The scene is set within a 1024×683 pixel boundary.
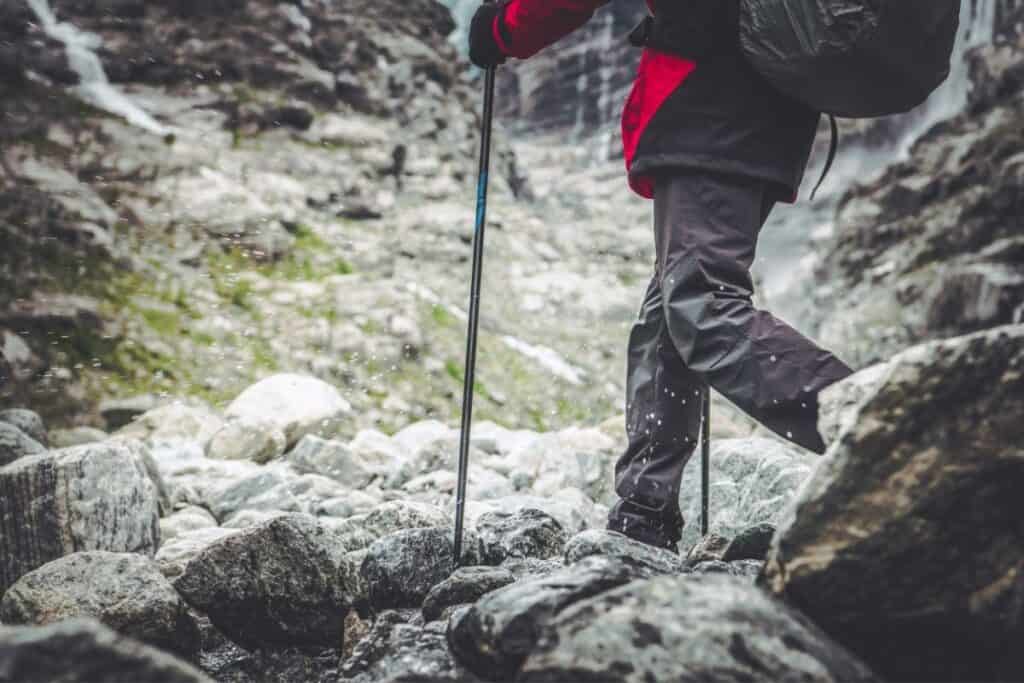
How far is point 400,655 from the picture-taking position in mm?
2215

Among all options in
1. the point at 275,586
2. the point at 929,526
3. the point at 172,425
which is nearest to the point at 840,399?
the point at 929,526

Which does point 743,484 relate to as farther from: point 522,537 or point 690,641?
point 690,641

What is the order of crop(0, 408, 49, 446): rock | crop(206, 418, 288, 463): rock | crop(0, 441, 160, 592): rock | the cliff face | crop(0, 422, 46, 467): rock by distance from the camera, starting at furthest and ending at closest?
the cliff face → crop(206, 418, 288, 463): rock → crop(0, 408, 49, 446): rock → crop(0, 422, 46, 467): rock → crop(0, 441, 160, 592): rock

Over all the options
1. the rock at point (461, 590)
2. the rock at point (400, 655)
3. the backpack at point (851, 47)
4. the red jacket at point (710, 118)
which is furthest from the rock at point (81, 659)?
the backpack at point (851, 47)

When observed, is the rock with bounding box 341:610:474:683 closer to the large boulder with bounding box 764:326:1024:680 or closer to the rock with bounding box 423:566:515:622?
the rock with bounding box 423:566:515:622

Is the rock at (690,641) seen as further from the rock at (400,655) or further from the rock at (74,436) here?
the rock at (74,436)

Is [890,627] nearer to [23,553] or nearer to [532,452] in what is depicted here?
[23,553]

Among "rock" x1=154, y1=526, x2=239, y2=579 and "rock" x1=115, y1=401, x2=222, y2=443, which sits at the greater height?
"rock" x1=154, y1=526, x2=239, y2=579

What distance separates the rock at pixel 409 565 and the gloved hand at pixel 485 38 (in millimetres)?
1891

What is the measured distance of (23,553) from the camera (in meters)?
3.54

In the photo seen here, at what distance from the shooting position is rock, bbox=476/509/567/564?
3127 mm

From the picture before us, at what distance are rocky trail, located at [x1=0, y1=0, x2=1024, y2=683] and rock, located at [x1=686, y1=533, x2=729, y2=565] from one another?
0.02 m

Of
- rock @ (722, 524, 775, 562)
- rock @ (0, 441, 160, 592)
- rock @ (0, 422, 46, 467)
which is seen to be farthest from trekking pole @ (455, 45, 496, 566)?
rock @ (0, 422, 46, 467)

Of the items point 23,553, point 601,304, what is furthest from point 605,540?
point 601,304
